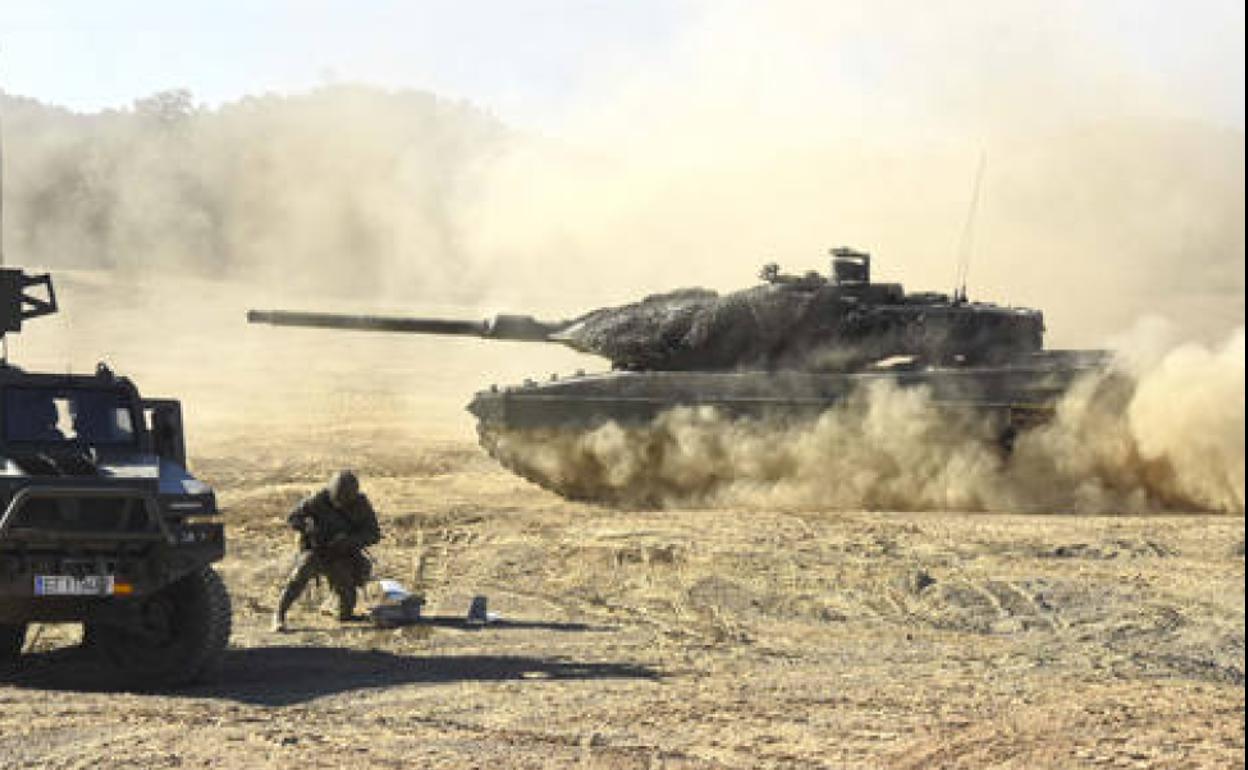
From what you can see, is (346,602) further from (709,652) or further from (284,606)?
(709,652)

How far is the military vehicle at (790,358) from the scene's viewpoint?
15.4 meters

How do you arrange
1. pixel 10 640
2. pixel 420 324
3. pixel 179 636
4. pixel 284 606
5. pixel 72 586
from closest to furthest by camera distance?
pixel 72 586 → pixel 179 636 → pixel 10 640 → pixel 284 606 → pixel 420 324

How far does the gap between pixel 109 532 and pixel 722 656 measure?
3.34 meters

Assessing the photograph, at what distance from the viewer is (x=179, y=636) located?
27.2ft

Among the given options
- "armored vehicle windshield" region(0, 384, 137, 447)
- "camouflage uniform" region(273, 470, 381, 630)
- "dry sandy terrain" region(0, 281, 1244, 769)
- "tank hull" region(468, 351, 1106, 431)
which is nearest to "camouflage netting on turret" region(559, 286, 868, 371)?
"tank hull" region(468, 351, 1106, 431)

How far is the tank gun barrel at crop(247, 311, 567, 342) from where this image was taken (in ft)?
59.1

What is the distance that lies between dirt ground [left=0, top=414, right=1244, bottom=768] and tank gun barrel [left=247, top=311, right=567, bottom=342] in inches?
121

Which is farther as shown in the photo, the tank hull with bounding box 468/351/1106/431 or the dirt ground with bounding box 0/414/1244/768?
the tank hull with bounding box 468/351/1106/431

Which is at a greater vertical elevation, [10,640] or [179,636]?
[179,636]

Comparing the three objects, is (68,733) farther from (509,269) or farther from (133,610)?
(509,269)

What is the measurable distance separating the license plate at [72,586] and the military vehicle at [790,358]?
29.3 ft

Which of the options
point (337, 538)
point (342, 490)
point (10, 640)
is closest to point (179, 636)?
point (10, 640)

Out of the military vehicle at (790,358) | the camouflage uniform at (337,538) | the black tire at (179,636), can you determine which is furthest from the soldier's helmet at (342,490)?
the military vehicle at (790,358)

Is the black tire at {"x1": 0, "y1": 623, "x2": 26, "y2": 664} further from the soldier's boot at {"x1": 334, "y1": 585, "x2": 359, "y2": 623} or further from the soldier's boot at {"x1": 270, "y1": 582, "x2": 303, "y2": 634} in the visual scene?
the soldier's boot at {"x1": 334, "y1": 585, "x2": 359, "y2": 623}
